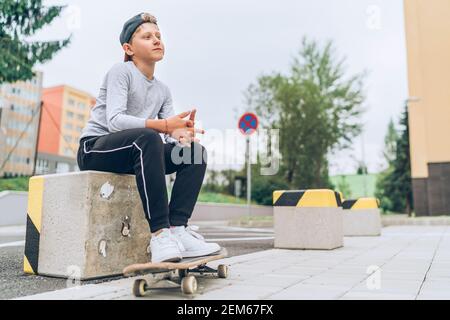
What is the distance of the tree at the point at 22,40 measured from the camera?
13.2m

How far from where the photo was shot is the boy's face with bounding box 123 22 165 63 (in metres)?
2.93

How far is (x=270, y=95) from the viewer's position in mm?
26781

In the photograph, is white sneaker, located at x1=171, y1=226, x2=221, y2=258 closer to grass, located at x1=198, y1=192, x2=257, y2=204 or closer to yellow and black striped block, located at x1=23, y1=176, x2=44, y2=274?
yellow and black striped block, located at x1=23, y1=176, x2=44, y2=274

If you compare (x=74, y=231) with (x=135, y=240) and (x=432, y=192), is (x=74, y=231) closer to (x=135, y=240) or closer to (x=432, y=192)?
(x=135, y=240)

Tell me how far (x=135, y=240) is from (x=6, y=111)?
1314cm

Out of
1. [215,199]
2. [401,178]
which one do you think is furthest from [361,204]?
[401,178]

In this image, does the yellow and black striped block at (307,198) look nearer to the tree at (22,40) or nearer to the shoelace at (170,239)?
the shoelace at (170,239)

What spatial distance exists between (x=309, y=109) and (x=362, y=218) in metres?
17.0

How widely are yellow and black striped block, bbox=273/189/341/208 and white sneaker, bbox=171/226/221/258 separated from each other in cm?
298

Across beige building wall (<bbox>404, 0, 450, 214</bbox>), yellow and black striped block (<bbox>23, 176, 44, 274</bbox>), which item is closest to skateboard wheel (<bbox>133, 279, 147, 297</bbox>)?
yellow and black striped block (<bbox>23, 176, 44, 274</bbox>)

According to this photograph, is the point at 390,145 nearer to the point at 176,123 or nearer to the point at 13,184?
the point at 13,184

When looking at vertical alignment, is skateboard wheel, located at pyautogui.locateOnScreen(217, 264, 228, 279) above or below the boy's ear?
below

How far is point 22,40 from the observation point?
45.2 ft
